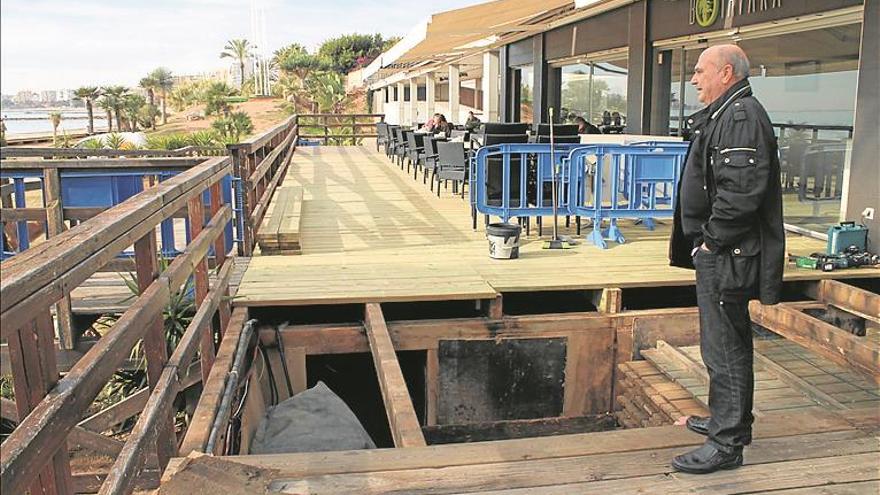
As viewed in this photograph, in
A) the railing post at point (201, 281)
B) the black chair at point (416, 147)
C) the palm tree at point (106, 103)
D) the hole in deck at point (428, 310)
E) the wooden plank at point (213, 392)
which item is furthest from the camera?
the palm tree at point (106, 103)

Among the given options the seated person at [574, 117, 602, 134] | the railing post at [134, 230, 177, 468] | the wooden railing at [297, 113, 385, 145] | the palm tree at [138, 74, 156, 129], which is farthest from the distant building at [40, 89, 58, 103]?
the palm tree at [138, 74, 156, 129]

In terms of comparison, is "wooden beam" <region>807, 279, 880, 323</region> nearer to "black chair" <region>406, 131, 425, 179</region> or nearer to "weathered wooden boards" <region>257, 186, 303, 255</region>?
"weathered wooden boards" <region>257, 186, 303, 255</region>

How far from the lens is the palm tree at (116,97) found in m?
49.2

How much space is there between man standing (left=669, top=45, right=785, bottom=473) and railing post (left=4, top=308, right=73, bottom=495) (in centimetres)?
195

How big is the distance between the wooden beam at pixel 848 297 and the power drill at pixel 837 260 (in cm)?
16

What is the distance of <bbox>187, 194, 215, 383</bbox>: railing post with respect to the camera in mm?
3869

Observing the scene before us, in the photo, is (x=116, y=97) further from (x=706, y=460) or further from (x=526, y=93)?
(x=706, y=460)

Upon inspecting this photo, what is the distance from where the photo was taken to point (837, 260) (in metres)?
5.36

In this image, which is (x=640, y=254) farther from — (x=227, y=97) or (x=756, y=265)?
(x=227, y=97)

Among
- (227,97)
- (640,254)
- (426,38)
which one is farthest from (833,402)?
(227,97)

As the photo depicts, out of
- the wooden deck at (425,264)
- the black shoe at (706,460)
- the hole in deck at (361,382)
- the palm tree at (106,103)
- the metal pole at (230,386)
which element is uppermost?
the palm tree at (106,103)

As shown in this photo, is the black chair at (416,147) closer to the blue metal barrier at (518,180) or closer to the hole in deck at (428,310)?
the blue metal barrier at (518,180)

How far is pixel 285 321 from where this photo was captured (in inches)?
198

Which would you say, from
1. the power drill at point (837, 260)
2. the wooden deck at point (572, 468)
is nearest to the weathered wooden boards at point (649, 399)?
the wooden deck at point (572, 468)
